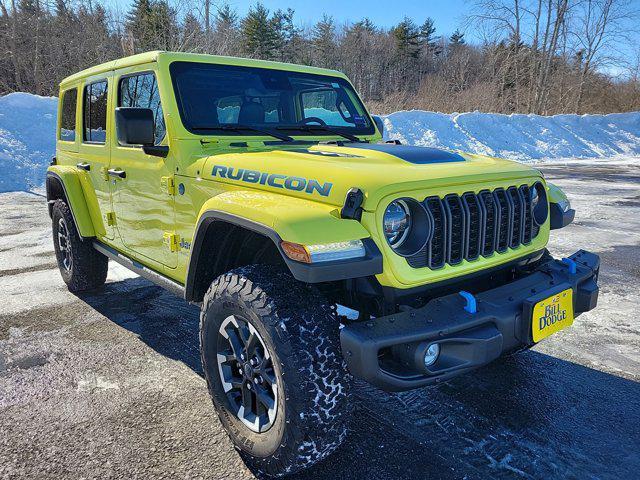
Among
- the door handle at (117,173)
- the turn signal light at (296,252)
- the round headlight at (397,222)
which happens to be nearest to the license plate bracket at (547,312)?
the round headlight at (397,222)

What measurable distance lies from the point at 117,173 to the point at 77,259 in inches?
56.3

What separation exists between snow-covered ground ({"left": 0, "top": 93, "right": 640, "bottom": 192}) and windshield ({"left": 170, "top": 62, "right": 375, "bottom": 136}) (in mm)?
10182

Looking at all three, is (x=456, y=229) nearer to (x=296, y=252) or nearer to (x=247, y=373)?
(x=296, y=252)

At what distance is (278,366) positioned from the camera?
6.64ft

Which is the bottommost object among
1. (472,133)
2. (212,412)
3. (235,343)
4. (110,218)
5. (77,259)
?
(212,412)

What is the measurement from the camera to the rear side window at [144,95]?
3105 millimetres

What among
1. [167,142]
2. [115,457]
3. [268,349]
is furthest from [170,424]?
[167,142]

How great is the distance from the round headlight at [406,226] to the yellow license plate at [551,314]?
2.07 ft

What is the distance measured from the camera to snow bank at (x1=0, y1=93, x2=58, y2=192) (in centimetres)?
1148

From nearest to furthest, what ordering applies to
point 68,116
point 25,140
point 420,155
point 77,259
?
1. point 420,155
2. point 77,259
3. point 68,116
4. point 25,140

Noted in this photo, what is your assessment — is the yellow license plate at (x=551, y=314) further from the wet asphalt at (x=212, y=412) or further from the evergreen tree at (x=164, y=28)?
the evergreen tree at (x=164, y=28)

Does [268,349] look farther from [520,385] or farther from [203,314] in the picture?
[520,385]

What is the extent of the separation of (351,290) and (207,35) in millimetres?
18386

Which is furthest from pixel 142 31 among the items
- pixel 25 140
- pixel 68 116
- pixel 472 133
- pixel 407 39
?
pixel 407 39
